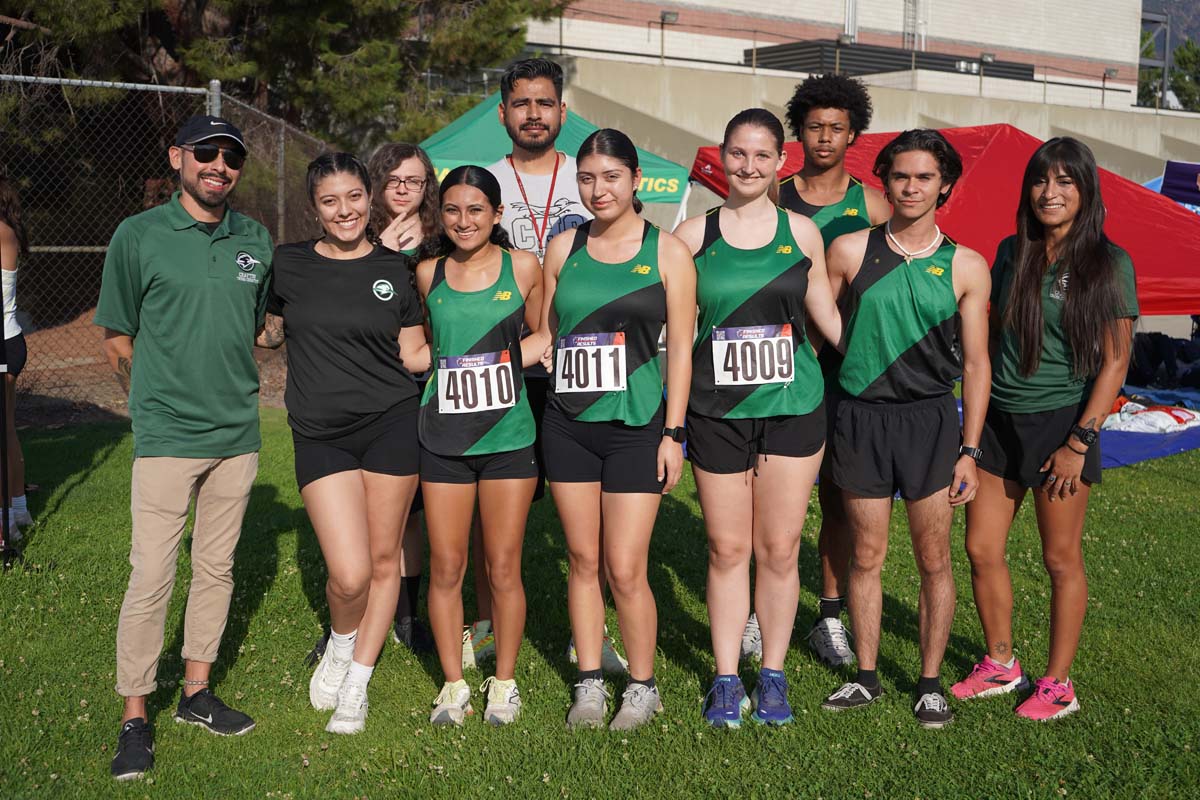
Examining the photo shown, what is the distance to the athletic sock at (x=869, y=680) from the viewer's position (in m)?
4.25

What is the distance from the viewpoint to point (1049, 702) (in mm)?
4137

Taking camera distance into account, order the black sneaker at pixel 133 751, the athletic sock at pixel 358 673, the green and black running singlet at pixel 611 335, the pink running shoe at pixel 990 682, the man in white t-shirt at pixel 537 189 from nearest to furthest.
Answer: the black sneaker at pixel 133 751, the green and black running singlet at pixel 611 335, the athletic sock at pixel 358 673, the pink running shoe at pixel 990 682, the man in white t-shirt at pixel 537 189

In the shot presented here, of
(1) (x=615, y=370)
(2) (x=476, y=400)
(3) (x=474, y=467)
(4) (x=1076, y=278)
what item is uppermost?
(4) (x=1076, y=278)

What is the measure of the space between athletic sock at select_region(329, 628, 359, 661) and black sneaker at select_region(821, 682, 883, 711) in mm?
1845

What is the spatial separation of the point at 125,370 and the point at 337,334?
2.56 ft

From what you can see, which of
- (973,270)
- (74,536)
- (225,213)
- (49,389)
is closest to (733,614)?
(973,270)

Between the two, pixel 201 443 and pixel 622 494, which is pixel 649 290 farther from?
pixel 201 443

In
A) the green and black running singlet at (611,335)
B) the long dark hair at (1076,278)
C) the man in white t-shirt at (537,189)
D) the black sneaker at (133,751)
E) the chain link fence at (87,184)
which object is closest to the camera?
the black sneaker at (133,751)

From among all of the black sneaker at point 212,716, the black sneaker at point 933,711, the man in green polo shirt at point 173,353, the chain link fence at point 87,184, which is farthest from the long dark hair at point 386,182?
the chain link fence at point 87,184

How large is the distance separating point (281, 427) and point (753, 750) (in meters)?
7.08

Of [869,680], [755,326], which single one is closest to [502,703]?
[869,680]

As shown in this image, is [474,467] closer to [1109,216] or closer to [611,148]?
[611,148]

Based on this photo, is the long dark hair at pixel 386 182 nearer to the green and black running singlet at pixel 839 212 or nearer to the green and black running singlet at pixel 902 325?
→ the green and black running singlet at pixel 839 212

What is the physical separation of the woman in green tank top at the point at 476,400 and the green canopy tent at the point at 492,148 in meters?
4.79
